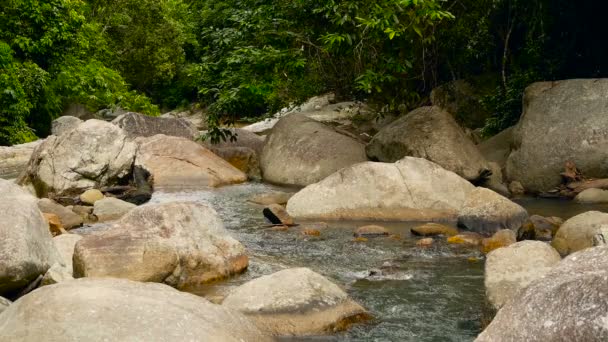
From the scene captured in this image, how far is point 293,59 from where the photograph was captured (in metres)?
A: 15.5

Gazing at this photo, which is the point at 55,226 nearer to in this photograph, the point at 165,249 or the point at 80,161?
the point at 165,249

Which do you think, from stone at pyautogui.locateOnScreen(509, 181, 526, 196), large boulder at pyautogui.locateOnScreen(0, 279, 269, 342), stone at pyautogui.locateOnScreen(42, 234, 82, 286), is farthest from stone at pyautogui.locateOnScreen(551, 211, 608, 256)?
stone at pyautogui.locateOnScreen(509, 181, 526, 196)

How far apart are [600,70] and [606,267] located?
48.1ft

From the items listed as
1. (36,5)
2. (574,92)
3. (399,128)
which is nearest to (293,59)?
(399,128)

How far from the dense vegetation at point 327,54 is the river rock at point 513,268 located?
5.11 m

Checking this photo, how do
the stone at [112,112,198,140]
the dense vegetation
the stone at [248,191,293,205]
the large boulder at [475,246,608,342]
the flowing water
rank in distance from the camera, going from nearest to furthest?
the large boulder at [475,246,608,342]
the flowing water
the stone at [248,191,293,205]
the dense vegetation
the stone at [112,112,198,140]

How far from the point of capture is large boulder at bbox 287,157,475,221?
12461 millimetres

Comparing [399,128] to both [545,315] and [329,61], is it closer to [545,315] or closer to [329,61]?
[329,61]

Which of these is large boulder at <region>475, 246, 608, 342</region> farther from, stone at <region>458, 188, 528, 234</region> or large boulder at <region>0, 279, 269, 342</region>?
stone at <region>458, 188, 528, 234</region>

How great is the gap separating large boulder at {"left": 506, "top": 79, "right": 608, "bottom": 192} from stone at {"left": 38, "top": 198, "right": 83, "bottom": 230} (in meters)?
7.32

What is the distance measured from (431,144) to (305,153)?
247 cm

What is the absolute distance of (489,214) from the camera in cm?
1143

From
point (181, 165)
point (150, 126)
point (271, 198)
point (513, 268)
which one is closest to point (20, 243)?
point (513, 268)

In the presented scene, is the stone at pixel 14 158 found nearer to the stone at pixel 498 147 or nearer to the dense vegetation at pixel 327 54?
the dense vegetation at pixel 327 54
